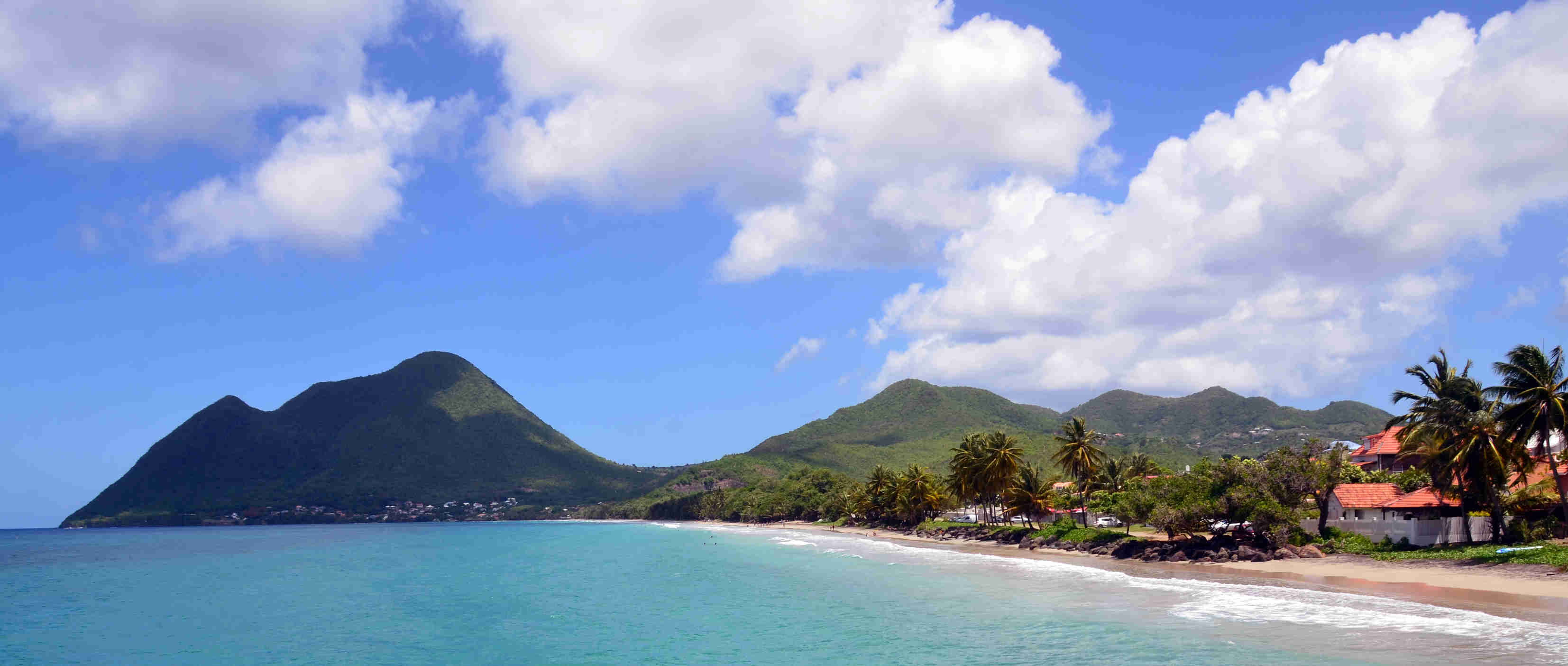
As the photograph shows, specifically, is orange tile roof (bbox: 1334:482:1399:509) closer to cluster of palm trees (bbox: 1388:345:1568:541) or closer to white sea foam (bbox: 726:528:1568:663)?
cluster of palm trees (bbox: 1388:345:1568:541)

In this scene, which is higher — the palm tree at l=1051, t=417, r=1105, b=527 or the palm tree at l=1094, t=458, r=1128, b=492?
the palm tree at l=1051, t=417, r=1105, b=527

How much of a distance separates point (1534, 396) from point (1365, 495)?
12.6 meters

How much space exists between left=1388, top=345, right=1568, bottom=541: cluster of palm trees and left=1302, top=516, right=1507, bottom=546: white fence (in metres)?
0.45

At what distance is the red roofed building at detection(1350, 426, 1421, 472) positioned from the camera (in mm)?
62312

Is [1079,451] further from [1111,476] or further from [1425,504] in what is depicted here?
[1425,504]

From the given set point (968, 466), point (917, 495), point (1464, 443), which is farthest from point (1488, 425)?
point (917, 495)

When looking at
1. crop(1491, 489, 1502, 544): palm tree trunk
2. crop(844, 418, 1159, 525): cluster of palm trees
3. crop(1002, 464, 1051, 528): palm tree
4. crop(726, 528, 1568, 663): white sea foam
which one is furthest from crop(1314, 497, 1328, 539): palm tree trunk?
crop(1002, 464, 1051, 528): palm tree

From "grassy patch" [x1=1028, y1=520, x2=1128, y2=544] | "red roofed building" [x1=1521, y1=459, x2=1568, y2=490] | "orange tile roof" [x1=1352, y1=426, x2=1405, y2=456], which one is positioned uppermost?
"orange tile roof" [x1=1352, y1=426, x2=1405, y2=456]

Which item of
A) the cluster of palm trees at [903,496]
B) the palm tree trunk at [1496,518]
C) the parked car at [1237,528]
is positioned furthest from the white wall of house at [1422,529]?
the cluster of palm trees at [903,496]

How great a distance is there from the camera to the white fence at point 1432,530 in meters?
41.3

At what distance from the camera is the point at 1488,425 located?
123 ft

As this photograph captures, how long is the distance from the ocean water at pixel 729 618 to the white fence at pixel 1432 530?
37.7ft

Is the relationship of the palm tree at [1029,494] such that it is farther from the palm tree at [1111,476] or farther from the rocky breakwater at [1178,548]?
the palm tree at [1111,476]

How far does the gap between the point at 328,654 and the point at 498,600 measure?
1427 cm
